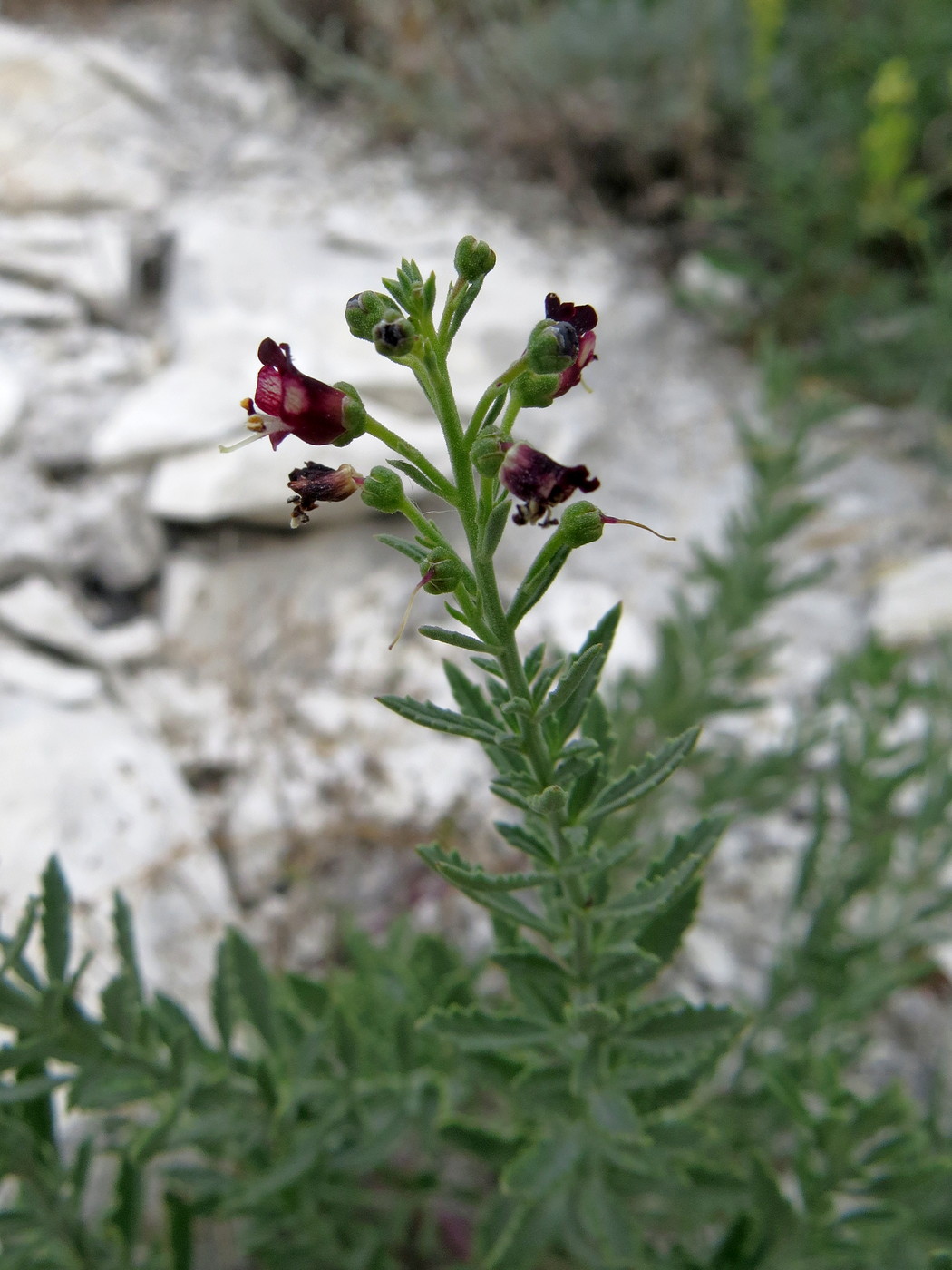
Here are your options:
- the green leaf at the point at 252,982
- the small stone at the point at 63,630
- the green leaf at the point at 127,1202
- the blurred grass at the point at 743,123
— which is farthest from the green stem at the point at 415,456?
the blurred grass at the point at 743,123

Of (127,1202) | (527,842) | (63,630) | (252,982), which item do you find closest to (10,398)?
(63,630)

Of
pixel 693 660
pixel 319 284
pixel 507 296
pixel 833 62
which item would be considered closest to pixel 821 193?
pixel 833 62

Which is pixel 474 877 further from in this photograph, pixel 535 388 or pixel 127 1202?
pixel 127 1202

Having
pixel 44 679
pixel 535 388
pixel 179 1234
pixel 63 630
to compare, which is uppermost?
pixel 63 630

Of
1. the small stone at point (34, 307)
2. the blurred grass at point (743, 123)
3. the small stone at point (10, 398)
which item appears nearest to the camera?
the small stone at point (10, 398)

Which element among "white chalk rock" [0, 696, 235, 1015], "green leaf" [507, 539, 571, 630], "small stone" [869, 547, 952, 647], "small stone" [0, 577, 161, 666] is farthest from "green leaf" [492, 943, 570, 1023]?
"small stone" [869, 547, 952, 647]

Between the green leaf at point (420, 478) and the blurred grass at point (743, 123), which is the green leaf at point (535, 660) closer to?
the green leaf at point (420, 478)

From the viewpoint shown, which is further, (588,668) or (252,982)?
(252,982)

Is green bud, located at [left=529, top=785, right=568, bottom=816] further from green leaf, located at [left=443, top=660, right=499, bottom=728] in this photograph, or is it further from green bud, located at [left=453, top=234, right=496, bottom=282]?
green bud, located at [left=453, top=234, right=496, bottom=282]
